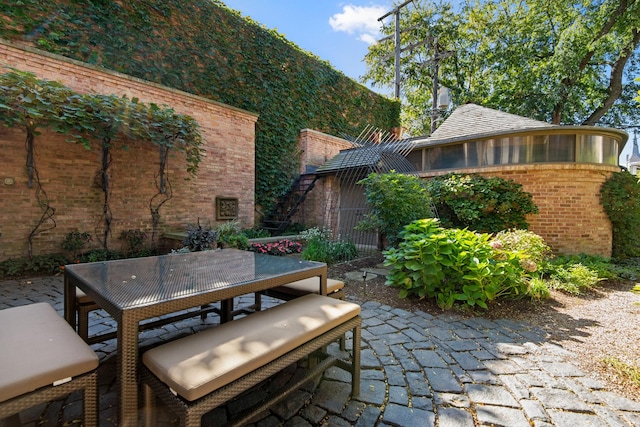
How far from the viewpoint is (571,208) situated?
5.70m

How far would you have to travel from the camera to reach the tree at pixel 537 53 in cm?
970

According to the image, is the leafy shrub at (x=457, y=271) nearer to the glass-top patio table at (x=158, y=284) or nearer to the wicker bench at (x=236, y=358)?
the glass-top patio table at (x=158, y=284)

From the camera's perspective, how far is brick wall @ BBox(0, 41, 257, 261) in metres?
4.13

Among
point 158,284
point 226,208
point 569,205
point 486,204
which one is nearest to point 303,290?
point 158,284

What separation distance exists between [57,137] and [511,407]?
254 inches

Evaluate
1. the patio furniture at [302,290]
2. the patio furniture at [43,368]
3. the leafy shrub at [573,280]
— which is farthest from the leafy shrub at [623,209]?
the patio furniture at [43,368]

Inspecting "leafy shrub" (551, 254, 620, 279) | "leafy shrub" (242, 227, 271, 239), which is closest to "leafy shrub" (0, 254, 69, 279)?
"leafy shrub" (242, 227, 271, 239)

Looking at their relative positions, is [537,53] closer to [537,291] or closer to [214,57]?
[537,291]

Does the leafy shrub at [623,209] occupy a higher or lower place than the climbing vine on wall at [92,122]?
lower

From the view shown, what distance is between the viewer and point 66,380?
1047 millimetres

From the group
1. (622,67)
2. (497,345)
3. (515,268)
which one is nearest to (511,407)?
(497,345)

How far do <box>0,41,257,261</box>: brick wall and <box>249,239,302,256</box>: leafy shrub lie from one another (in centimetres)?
138

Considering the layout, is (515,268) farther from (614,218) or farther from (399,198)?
(614,218)

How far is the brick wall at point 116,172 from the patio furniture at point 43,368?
13.5 feet
